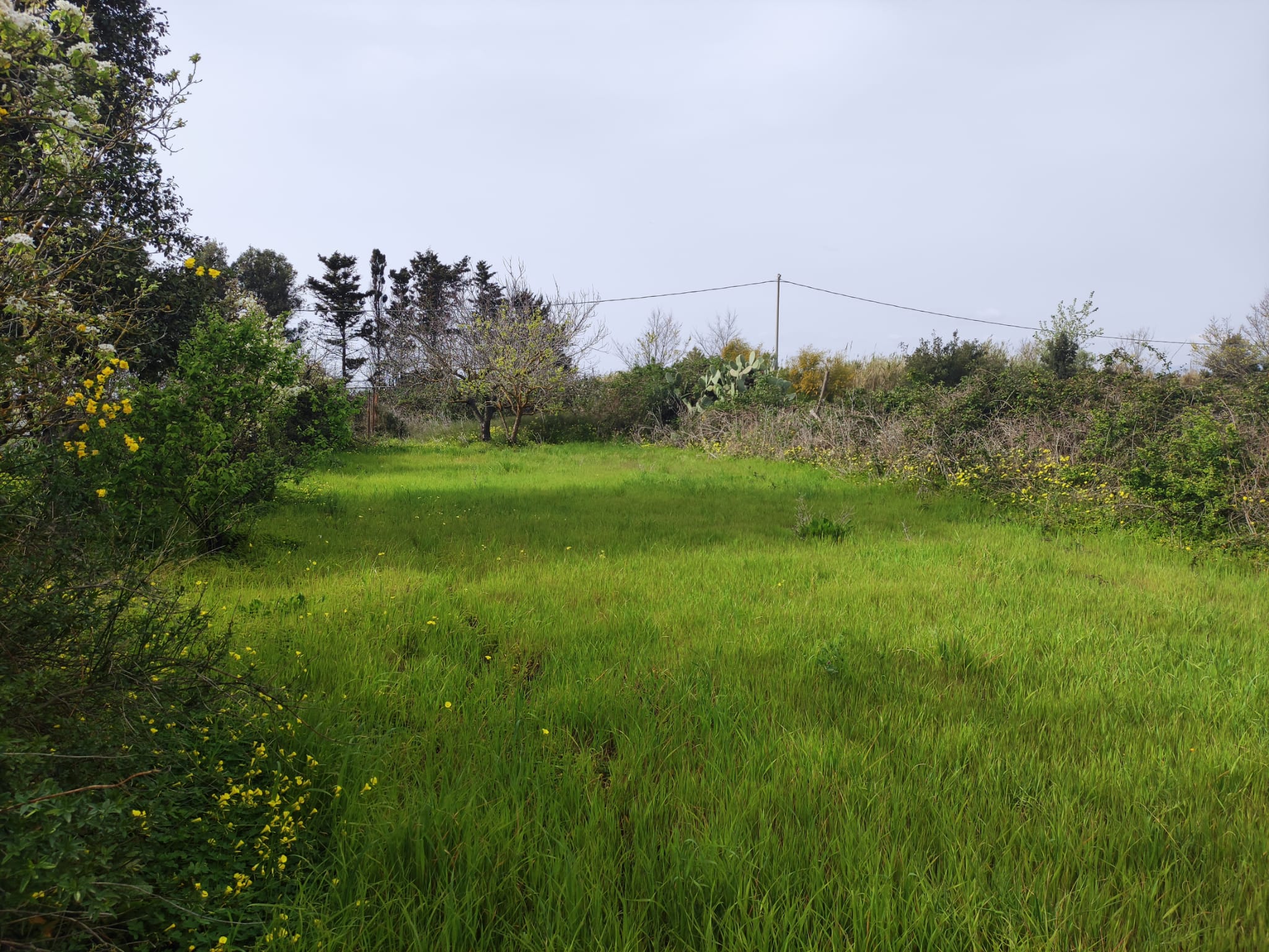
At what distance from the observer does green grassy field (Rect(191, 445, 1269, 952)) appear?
1.80 m

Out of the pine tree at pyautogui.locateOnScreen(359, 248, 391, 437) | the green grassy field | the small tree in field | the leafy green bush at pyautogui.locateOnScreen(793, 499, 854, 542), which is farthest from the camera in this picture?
the pine tree at pyautogui.locateOnScreen(359, 248, 391, 437)

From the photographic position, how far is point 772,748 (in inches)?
102

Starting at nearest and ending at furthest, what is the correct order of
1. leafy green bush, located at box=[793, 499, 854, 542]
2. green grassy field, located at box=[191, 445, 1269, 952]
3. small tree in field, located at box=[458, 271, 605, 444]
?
green grassy field, located at box=[191, 445, 1269, 952] < leafy green bush, located at box=[793, 499, 854, 542] < small tree in field, located at box=[458, 271, 605, 444]

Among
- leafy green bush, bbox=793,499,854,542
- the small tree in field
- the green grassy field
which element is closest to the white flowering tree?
the green grassy field

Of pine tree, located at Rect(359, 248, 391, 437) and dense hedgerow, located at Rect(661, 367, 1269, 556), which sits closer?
dense hedgerow, located at Rect(661, 367, 1269, 556)

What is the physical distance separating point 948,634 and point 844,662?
94cm

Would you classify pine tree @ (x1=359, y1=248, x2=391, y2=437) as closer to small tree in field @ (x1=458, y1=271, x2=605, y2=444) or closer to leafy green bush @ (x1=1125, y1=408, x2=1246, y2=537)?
small tree in field @ (x1=458, y1=271, x2=605, y2=444)

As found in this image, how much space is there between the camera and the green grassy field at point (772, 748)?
180 cm

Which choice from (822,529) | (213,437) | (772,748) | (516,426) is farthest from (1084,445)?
(516,426)

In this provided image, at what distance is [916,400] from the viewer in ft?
41.7

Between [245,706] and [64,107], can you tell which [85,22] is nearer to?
[64,107]

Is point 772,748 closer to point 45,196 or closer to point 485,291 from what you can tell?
point 45,196

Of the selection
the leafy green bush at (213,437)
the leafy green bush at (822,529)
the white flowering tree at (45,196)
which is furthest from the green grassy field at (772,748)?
the white flowering tree at (45,196)

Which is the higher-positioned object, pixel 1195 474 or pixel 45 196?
pixel 45 196
